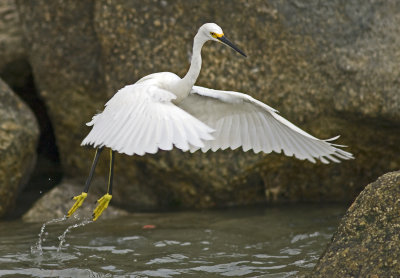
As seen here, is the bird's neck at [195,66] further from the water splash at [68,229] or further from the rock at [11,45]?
the rock at [11,45]

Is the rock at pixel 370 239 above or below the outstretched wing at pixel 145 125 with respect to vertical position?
below

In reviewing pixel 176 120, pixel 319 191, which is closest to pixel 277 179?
pixel 319 191

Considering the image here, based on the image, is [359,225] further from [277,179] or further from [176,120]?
[277,179]

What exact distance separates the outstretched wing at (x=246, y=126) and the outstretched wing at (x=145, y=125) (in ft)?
2.31

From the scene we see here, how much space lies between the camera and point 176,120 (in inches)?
161

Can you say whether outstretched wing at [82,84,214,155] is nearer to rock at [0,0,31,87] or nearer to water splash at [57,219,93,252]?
water splash at [57,219,93,252]

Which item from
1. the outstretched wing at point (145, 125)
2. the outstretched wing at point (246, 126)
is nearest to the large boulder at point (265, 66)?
the outstretched wing at point (246, 126)

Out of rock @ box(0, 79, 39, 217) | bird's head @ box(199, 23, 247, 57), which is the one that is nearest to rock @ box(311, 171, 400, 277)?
bird's head @ box(199, 23, 247, 57)

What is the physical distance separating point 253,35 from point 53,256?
7.75 feet

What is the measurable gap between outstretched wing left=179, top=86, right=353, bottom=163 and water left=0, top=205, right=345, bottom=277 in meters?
0.71

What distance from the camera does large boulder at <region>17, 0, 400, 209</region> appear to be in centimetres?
586

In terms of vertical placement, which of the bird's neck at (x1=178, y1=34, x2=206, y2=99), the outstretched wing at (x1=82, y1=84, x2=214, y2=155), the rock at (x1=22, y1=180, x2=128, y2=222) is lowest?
the rock at (x1=22, y1=180, x2=128, y2=222)

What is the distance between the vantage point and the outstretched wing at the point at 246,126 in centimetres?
512

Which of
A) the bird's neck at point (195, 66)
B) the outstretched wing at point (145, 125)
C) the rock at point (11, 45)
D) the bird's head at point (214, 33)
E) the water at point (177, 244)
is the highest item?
the rock at point (11, 45)
